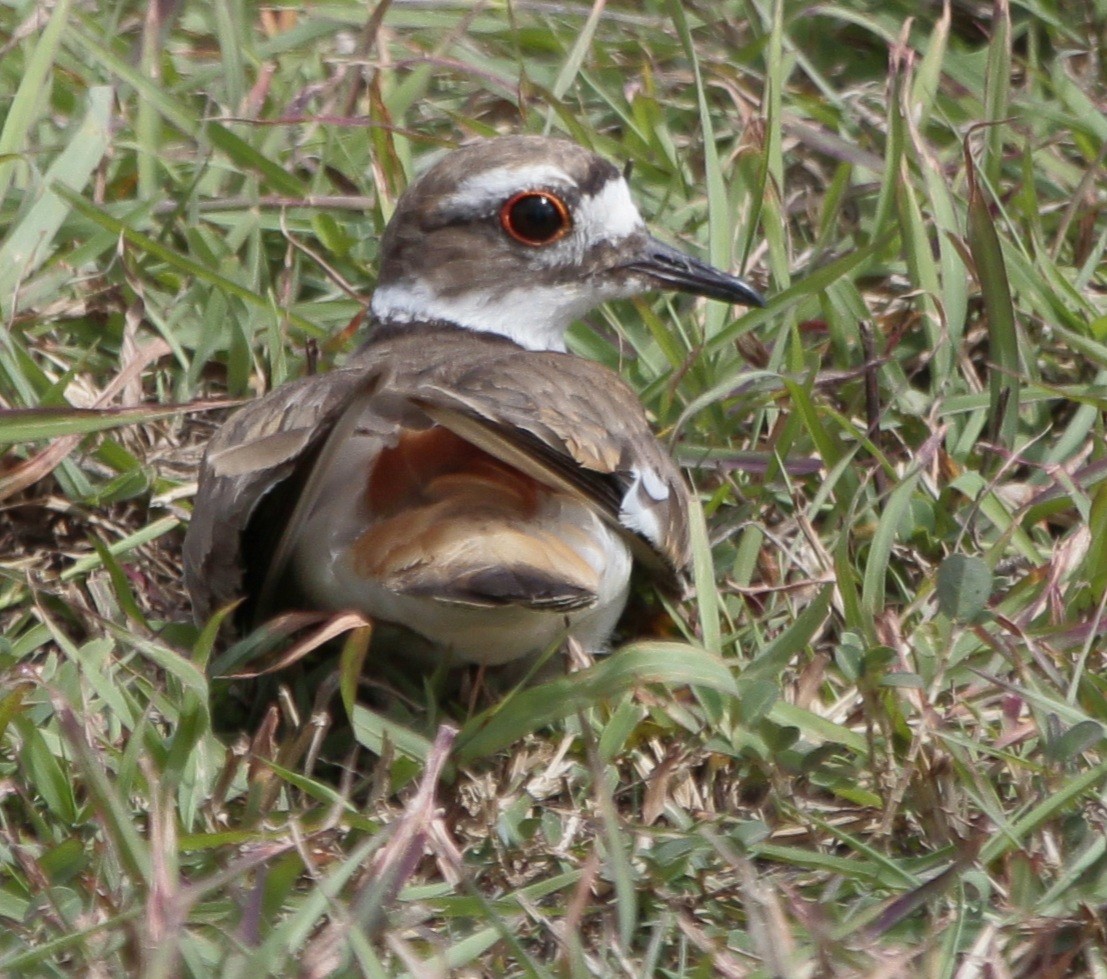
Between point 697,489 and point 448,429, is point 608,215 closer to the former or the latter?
point 697,489

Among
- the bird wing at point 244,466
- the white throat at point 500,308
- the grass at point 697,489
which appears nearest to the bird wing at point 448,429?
the bird wing at point 244,466

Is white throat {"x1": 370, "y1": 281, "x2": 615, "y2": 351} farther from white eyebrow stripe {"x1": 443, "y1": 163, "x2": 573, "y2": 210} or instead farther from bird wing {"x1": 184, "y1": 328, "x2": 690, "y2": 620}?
bird wing {"x1": 184, "y1": 328, "x2": 690, "y2": 620}

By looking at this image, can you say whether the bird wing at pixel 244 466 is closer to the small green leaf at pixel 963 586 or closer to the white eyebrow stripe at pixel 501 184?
the white eyebrow stripe at pixel 501 184

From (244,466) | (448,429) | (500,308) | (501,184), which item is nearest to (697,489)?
(500,308)

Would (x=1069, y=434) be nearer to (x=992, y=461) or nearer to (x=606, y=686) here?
(x=992, y=461)

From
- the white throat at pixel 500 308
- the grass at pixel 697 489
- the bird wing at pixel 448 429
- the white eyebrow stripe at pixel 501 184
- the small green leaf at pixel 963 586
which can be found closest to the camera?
the grass at pixel 697 489
